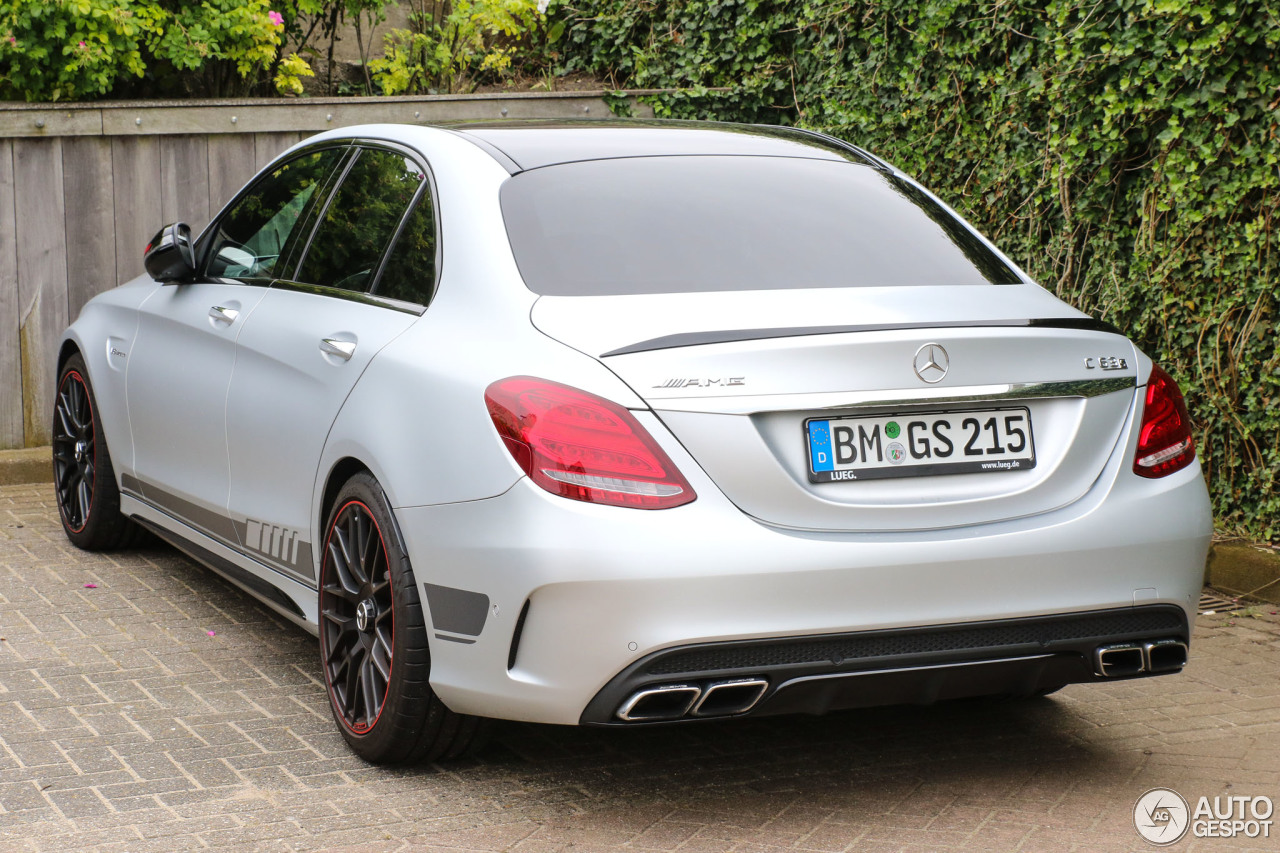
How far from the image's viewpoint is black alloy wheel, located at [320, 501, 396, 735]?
362 cm

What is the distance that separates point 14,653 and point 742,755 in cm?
249

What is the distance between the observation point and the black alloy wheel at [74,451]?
20.0 feet

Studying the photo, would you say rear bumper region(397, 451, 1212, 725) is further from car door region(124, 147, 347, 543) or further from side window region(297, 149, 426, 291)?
car door region(124, 147, 347, 543)

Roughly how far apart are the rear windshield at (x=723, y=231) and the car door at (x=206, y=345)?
3.83 ft

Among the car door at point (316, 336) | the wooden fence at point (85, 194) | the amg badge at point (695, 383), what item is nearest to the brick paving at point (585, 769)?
the car door at point (316, 336)

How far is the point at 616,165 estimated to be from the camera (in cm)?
393

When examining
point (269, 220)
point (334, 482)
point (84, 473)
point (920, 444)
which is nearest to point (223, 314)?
point (269, 220)

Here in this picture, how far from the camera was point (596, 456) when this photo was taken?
3.00 m

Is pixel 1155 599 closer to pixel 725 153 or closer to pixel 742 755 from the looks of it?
pixel 742 755

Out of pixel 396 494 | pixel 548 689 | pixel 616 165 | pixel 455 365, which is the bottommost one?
pixel 548 689

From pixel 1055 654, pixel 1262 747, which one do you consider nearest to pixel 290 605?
pixel 1055 654

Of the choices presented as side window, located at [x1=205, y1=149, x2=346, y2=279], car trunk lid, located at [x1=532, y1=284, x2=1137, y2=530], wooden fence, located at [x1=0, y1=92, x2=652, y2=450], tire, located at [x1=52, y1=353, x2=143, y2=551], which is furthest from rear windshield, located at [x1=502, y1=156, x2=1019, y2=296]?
wooden fence, located at [x1=0, y1=92, x2=652, y2=450]

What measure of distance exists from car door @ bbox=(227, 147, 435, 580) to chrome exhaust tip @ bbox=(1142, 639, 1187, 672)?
6.34 ft

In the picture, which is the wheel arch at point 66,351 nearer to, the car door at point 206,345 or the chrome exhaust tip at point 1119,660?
the car door at point 206,345
